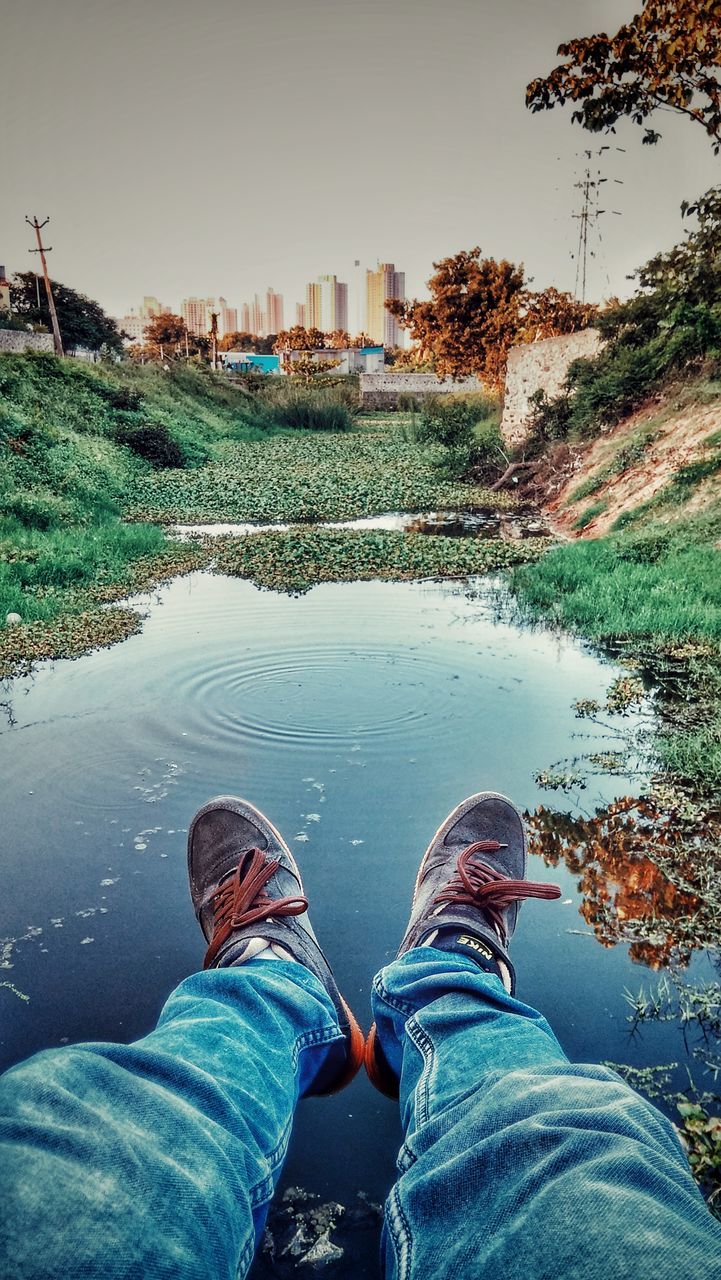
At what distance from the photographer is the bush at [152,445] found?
13539mm

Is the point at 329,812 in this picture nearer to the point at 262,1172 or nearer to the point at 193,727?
the point at 193,727

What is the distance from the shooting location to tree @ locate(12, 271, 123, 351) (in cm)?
3659

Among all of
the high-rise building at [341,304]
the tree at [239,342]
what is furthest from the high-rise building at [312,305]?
the tree at [239,342]

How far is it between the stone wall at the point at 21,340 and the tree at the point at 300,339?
42.5 m

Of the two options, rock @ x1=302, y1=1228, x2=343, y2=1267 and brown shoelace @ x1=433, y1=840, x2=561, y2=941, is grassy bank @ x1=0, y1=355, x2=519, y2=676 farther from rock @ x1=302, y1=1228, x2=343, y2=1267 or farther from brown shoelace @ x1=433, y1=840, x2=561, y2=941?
rock @ x1=302, y1=1228, x2=343, y2=1267

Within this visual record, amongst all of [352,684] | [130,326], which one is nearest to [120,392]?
[352,684]

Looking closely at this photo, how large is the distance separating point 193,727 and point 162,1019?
202cm

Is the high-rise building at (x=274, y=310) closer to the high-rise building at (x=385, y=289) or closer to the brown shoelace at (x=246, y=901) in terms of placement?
the high-rise building at (x=385, y=289)

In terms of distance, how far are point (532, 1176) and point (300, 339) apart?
Result: 2694 inches

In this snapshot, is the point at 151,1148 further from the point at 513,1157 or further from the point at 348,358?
the point at 348,358

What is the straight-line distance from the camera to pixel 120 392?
15695 millimetres

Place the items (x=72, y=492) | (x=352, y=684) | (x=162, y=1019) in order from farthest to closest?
(x=72, y=492) < (x=352, y=684) < (x=162, y=1019)

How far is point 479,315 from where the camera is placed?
2314cm

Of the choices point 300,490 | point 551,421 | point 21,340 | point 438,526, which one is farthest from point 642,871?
point 21,340
